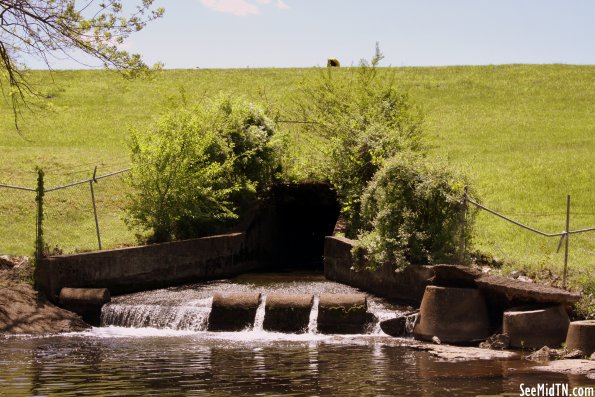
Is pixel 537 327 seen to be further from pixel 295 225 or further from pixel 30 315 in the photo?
pixel 295 225

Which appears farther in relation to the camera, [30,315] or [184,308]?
[184,308]

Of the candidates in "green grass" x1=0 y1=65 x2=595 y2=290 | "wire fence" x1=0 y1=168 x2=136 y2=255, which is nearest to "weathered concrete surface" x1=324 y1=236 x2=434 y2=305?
"green grass" x1=0 y1=65 x2=595 y2=290

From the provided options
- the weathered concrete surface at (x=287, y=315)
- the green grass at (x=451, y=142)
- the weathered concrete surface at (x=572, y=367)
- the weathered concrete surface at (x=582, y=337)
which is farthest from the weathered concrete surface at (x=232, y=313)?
the weathered concrete surface at (x=572, y=367)

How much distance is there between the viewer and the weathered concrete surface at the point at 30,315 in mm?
19141

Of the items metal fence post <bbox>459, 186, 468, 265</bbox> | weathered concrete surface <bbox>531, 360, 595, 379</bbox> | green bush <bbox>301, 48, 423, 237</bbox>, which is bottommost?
weathered concrete surface <bbox>531, 360, 595, 379</bbox>

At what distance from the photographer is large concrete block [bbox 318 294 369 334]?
1889cm

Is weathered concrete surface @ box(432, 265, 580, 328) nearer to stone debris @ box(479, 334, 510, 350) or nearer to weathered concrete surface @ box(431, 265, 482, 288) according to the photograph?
weathered concrete surface @ box(431, 265, 482, 288)

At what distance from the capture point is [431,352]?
53.1 ft

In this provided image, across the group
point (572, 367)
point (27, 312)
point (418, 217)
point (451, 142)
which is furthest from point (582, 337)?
point (451, 142)

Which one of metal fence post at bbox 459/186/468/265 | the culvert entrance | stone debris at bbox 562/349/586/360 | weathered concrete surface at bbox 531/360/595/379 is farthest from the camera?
the culvert entrance

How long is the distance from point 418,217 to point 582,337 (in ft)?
19.8

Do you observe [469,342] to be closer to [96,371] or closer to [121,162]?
[96,371]

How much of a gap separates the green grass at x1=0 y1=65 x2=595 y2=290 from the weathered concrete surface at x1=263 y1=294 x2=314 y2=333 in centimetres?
500

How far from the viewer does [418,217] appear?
20.9 meters
